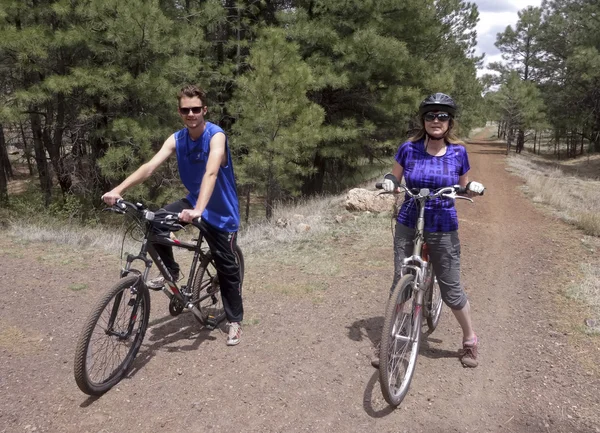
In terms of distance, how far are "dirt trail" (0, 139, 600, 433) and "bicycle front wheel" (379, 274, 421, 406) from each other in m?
0.14

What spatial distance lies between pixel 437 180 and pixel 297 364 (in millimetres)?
1785

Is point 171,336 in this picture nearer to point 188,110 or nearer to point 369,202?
point 188,110

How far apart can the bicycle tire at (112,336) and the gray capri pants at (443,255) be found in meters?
1.94

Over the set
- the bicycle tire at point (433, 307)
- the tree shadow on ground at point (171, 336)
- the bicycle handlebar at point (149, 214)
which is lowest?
the tree shadow on ground at point (171, 336)

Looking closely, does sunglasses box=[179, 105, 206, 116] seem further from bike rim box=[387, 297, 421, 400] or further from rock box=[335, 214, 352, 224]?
rock box=[335, 214, 352, 224]

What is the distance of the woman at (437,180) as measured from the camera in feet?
10.2

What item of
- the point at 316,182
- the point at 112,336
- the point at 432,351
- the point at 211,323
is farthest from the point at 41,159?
the point at 432,351

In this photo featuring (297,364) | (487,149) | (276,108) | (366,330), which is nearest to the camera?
(297,364)

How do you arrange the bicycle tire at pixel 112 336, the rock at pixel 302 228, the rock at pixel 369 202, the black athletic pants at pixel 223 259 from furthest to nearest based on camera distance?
the rock at pixel 369 202, the rock at pixel 302 228, the black athletic pants at pixel 223 259, the bicycle tire at pixel 112 336

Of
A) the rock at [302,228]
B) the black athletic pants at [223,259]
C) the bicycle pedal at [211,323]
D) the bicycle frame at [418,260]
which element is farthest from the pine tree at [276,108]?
the bicycle frame at [418,260]

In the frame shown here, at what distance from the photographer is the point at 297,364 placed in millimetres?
3500

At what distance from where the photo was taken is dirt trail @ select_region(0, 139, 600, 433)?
112 inches

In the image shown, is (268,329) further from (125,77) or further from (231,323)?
(125,77)

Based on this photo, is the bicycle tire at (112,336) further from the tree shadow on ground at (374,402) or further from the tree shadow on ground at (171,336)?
the tree shadow on ground at (374,402)
